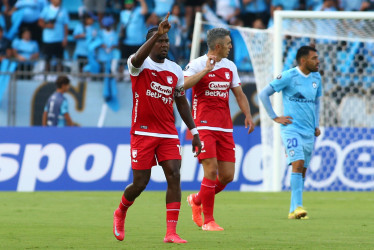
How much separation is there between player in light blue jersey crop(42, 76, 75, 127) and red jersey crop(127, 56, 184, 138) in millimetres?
9910

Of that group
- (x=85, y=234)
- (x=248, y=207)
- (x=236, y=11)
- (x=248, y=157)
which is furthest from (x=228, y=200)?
(x=236, y=11)

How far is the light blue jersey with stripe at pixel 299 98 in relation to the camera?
1103 centimetres

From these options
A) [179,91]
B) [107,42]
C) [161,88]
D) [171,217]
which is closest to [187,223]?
[171,217]

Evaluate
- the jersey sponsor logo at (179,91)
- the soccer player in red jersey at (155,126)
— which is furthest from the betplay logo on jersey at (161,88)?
the jersey sponsor logo at (179,91)

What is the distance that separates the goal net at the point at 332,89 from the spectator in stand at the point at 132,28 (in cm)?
361

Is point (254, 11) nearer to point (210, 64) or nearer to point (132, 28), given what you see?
point (132, 28)

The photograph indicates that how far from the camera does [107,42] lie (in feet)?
67.1

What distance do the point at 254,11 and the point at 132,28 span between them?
10.9 ft

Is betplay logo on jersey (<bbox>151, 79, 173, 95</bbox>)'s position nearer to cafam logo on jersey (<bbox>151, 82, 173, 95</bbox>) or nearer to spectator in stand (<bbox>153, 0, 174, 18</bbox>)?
cafam logo on jersey (<bbox>151, 82, 173, 95</bbox>)

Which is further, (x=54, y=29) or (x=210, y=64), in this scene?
(x=54, y=29)

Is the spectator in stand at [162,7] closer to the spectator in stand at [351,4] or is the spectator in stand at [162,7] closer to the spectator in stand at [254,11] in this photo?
the spectator in stand at [254,11]

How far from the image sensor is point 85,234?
8430 mm

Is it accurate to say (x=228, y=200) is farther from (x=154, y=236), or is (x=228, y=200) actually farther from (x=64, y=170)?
(x=154, y=236)

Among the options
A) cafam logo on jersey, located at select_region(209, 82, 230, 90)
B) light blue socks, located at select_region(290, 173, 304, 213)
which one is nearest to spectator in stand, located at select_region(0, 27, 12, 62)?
light blue socks, located at select_region(290, 173, 304, 213)
